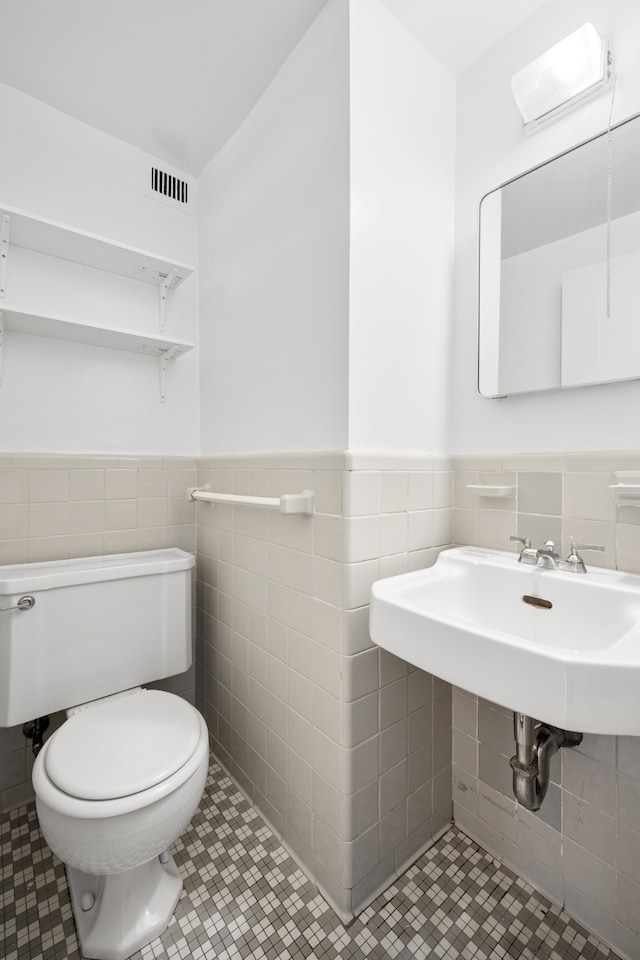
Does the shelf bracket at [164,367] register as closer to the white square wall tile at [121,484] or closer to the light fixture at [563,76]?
the white square wall tile at [121,484]

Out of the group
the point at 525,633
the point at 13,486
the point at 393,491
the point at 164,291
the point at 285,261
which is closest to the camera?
the point at 525,633

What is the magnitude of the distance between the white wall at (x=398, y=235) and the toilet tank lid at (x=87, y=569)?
2.61 feet

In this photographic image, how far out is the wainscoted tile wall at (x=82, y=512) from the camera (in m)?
1.37

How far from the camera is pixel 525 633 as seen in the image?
101 centimetres

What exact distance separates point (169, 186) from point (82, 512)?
1.28m

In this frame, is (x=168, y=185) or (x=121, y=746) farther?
(x=168, y=185)

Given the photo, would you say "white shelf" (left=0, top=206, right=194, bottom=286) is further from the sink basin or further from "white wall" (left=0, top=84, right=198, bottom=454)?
the sink basin

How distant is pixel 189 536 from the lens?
175 cm

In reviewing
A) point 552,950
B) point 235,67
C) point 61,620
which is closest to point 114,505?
point 61,620

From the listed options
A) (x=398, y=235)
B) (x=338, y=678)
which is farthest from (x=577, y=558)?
Result: (x=398, y=235)

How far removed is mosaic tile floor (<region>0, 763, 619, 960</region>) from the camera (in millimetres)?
990

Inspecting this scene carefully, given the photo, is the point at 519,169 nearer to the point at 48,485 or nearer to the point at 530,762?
the point at 530,762

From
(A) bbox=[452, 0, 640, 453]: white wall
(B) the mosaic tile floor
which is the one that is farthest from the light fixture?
(B) the mosaic tile floor

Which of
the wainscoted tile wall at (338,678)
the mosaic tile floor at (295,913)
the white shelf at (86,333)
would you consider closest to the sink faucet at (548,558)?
the wainscoted tile wall at (338,678)
